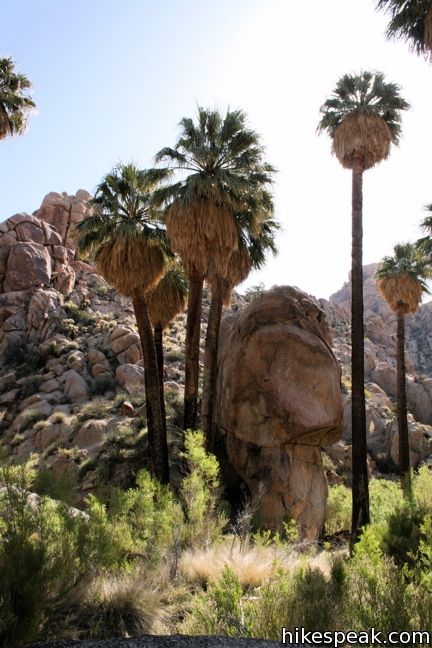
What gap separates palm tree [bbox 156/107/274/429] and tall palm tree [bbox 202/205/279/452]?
459 mm

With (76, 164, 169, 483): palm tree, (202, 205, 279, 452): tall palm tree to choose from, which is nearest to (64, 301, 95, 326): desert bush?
(202, 205, 279, 452): tall palm tree

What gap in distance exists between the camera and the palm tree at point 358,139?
47.0 ft

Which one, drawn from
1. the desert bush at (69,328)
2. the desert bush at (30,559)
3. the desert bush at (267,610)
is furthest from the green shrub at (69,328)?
the desert bush at (267,610)

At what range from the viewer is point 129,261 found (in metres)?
15.3

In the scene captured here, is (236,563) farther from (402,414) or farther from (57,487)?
(402,414)

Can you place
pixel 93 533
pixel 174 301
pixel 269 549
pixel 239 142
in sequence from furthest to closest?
pixel 174 301 < pixel 239 142 < pixel 269 549 < pixel 93 533

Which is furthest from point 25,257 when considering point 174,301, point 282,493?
point 282,493

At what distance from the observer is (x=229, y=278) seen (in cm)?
1830

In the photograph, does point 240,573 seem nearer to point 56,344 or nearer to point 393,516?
point 393,516

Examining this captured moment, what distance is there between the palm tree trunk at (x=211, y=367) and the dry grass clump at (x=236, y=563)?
27.1 ft

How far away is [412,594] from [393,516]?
6.34m

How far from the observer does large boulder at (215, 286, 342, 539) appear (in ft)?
53.4

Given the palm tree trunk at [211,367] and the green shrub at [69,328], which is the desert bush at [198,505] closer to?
the palm tree trunk at [211,367]

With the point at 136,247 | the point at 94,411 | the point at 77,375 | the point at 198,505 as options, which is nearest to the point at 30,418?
the point at 94,411
